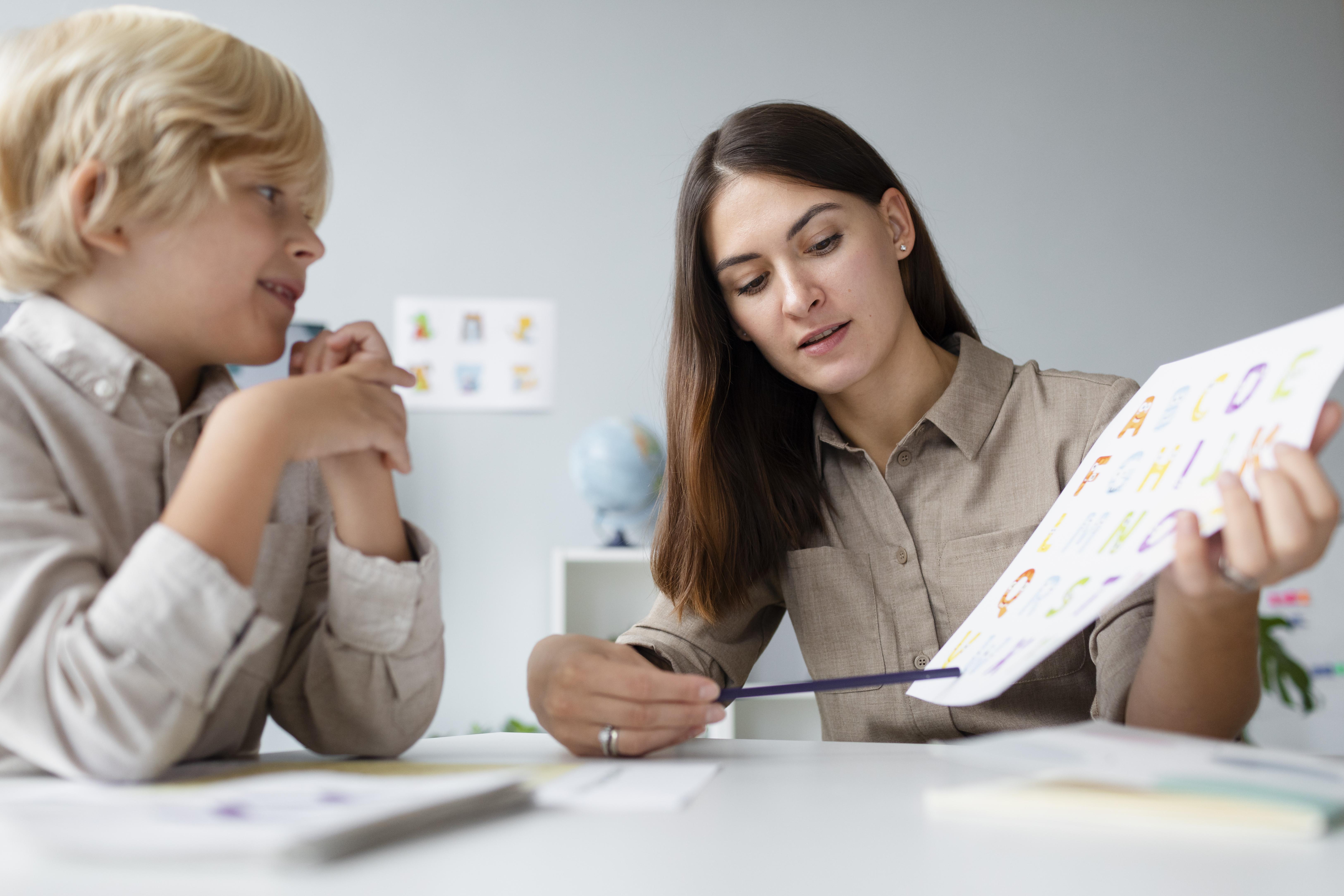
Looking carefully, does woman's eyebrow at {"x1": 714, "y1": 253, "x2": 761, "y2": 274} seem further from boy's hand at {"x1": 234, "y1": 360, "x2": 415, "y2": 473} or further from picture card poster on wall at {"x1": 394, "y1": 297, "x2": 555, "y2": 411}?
picture card poster on wall at {"x1": 394, "y1": 297, "x2": 555, "y2": 411}

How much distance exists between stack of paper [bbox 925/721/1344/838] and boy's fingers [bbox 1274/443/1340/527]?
5.5 inches

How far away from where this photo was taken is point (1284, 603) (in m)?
2.81

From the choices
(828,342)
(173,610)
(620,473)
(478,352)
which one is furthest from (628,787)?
(478,352)

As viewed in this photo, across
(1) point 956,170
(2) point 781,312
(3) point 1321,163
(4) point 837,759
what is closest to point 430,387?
(1) point 956,170

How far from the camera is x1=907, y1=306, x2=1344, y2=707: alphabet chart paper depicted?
1.83 ft

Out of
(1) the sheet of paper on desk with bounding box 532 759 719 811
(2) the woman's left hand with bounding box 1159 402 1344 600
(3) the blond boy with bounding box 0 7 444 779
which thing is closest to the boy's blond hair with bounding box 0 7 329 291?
(3) the blond boy with bounding box 0 7 444 779

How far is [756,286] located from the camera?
1162 mm

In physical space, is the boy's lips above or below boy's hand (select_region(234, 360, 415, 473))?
above

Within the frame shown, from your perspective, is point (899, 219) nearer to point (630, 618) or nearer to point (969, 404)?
point (969, 404)

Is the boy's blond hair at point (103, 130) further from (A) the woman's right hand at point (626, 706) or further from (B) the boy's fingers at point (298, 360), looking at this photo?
(A) the woman's right hand at point (626, 706)

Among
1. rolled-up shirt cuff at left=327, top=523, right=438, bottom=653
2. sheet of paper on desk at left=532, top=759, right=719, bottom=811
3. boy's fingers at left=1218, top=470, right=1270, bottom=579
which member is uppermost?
boy's fingers at left=1218, top=470, right=1270, bottom=579

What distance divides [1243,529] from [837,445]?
0.65 meters

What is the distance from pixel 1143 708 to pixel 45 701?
0.75 meters

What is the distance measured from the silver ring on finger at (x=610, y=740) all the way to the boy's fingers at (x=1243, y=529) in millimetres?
436
